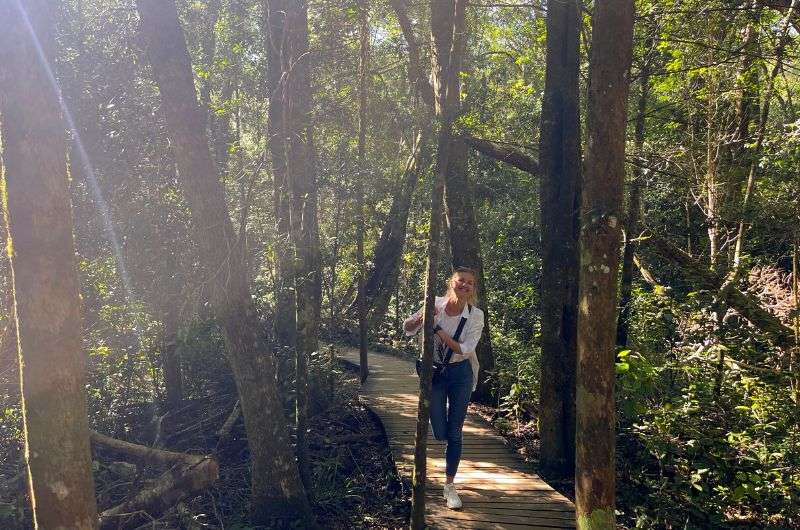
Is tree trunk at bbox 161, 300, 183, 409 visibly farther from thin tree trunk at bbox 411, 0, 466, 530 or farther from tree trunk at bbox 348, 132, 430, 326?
tree trunk at bbox 348, 132, 430, 326

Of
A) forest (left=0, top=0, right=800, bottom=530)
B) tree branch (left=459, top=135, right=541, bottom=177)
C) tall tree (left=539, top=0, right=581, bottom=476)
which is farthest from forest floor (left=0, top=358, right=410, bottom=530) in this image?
tree branch (left=459, top=135, right=541, bottom=177)

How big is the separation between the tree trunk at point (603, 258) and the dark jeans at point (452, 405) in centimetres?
155

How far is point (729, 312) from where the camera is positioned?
273 inches

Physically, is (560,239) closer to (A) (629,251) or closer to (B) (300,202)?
(A) (629,251)

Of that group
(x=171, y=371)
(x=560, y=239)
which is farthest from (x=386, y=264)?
(x=560, y=239)

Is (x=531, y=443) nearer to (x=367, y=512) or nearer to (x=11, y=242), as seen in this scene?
(x=367, y=512)

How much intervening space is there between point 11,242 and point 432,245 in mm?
3037

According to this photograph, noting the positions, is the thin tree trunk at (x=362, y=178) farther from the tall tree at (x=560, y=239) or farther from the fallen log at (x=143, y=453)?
the fallen log at (x=143, y=453)

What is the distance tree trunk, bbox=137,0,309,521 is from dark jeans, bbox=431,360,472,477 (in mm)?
1668

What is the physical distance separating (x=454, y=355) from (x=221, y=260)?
8.14 feet

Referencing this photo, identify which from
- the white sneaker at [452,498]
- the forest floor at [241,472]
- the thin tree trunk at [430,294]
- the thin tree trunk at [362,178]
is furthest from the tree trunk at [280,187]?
the white sneaker at [452,498]

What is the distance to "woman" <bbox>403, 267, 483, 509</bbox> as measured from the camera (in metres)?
5.30

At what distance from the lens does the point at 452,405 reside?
5.44m

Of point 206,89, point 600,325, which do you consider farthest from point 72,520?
point 206,89
